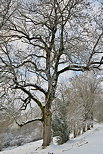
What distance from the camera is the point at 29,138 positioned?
4641cm

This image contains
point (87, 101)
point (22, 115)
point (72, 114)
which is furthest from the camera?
point (87, 101)

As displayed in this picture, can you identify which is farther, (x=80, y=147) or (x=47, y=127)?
(x=47, y=127)

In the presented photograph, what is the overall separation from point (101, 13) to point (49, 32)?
127 inches

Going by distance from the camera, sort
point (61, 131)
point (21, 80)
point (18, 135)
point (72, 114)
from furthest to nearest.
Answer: point (18, 135) < point (72, 114) < point (61, 131) < point (21, 80)

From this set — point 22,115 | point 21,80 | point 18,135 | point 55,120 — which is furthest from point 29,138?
point 21,80

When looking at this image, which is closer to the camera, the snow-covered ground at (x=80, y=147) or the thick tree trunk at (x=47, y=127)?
the snow-covered ground at (x=80, y=147)

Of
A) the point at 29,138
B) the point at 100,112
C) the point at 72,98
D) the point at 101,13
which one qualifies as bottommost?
the point at 29,138

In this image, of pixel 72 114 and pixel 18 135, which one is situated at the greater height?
pixel 72 114

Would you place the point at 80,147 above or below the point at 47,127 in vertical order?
below

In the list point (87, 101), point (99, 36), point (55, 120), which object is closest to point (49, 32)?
point (99, 36)

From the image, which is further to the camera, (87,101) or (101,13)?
(87,101)

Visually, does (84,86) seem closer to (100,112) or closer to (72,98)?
(72,98)

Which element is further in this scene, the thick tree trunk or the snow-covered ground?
the thick tree trunk

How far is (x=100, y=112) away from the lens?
5106cm
